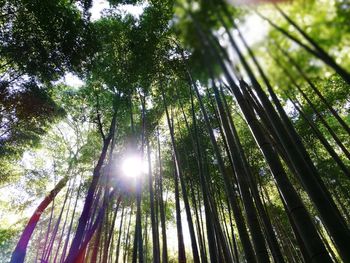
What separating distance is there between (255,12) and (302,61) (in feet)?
1.09

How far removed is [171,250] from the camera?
57.1 ft

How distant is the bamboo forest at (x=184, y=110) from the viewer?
1.21 metres

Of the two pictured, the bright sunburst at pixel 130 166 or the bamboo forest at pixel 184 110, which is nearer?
the bamboo forest at pixel 184 110

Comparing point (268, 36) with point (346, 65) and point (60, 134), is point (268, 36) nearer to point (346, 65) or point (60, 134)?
point (346, 65)

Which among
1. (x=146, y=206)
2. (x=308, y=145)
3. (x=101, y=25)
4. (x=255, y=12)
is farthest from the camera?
(x=146, y=206)

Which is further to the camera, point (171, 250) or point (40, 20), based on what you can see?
point (171, 250)

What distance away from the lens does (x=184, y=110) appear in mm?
8633

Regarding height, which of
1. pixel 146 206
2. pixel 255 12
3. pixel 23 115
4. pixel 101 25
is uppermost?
pixel 101 25

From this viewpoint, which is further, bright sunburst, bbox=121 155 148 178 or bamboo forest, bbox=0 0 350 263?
bright sunburst, bbox=121 155 148 178

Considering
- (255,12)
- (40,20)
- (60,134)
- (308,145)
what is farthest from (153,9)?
(60,134)

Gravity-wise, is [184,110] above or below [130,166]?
above

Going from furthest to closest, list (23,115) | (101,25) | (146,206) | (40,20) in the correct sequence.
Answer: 1. (146,206)
2. (23,115)
3. (101,25)
4. (40,20)

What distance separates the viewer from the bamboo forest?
1.21 metres

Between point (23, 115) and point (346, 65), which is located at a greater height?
point (23, 115)
